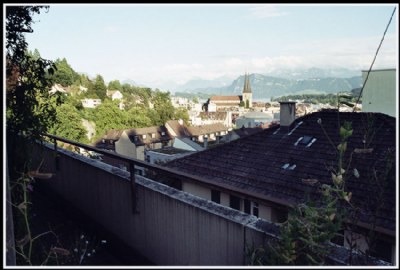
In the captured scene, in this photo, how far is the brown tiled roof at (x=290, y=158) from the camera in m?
7.94

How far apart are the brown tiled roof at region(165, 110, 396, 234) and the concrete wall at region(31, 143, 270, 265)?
4366 millimetres

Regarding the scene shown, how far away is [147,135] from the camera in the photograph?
134 ft

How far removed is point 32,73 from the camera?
2.63m

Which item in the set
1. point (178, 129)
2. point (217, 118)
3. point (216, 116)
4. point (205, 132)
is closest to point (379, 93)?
point (178, 129)

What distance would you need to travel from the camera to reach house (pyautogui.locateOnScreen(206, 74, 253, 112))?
113625mm

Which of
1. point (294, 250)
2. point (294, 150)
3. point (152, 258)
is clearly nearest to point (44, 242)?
point (152, 258)

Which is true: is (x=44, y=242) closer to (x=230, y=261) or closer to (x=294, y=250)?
(x=230, y=261)

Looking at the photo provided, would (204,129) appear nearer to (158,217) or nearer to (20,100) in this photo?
(158,217)

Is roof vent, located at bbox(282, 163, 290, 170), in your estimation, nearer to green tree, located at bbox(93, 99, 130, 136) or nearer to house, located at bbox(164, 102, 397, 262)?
house, located at bbox(164, 102, 397, 262)

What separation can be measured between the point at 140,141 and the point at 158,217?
3569 cm

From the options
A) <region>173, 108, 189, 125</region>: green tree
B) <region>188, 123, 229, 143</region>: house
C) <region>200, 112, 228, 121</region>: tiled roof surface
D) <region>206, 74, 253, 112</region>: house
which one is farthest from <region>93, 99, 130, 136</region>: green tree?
<region>206, 74, 253, 112</region>: house

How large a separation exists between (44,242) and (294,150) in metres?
7.92

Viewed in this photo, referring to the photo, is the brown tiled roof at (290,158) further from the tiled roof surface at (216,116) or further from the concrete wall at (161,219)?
the tiled roof surface at (216,116)

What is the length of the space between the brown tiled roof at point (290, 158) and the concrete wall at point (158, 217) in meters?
4.37
